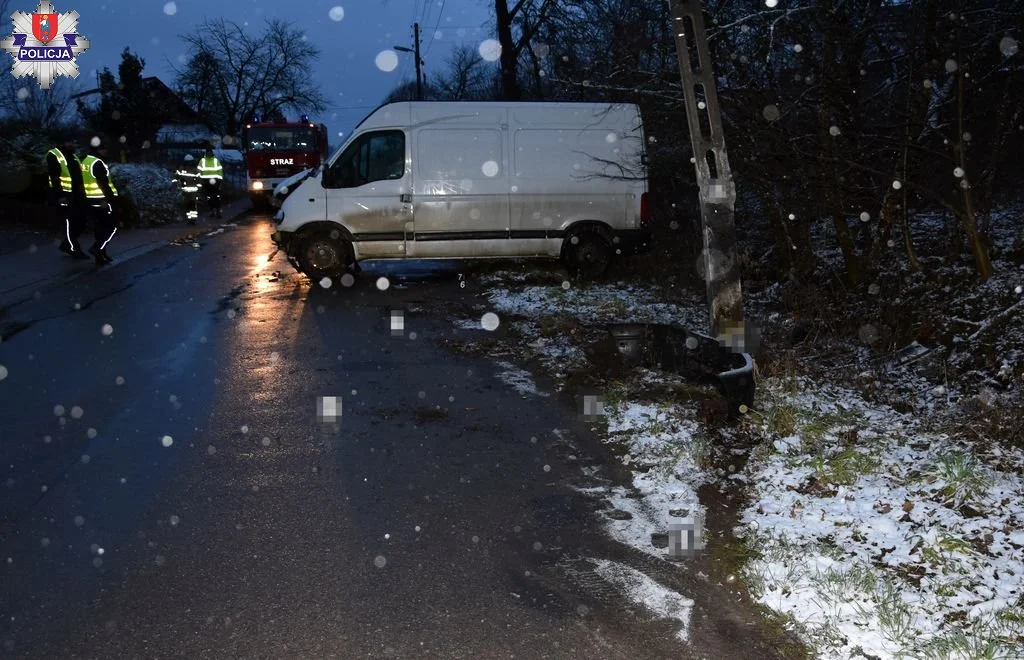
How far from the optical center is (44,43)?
81.9 feet

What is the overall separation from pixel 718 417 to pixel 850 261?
4.28 m

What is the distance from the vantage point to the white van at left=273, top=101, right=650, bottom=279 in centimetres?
1128

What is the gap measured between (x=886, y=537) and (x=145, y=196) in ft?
68.0

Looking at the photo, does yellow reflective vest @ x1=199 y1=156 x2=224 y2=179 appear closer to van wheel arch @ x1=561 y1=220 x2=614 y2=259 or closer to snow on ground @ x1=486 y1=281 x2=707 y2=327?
van wheel arch @ x1=561 y1=220 x2=614 y2=259

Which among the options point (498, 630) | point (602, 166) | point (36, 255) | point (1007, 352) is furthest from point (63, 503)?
point (36, 255)

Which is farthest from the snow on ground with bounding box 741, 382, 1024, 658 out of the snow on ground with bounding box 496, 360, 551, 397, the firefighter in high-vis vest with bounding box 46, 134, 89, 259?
the firefighter in high-vis vest with bounding box 46, 134, 89, 259

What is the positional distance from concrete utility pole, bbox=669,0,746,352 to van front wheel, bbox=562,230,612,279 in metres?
4.81

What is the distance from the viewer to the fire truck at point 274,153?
27.0m

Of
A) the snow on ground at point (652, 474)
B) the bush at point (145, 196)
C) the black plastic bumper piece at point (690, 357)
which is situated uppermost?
the bush at point (145, 196)

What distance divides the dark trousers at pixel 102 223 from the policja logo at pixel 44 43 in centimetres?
1343

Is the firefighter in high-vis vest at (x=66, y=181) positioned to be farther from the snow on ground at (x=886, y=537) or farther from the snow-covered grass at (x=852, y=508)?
the snow on ground at (x=886, y=537)

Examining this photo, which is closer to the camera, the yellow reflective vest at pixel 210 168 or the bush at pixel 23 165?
the bush at pixel 23 165

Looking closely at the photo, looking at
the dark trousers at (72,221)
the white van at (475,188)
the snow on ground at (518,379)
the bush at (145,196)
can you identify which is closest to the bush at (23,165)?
the bush at (145,196)

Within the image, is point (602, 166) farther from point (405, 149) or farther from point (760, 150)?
point (760, 150)
